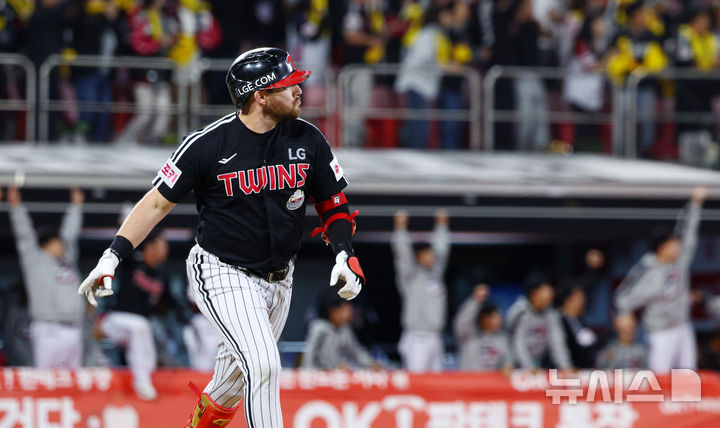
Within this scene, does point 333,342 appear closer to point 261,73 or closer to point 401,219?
point 401,219

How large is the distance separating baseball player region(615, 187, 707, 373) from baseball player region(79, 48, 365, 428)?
651 centimetres

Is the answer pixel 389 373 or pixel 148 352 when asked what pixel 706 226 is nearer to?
pixel 389 373

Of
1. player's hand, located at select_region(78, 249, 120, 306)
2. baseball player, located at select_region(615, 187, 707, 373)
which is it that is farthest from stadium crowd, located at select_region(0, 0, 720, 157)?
player's hand, located at select_region(78, 249, 120, 306)

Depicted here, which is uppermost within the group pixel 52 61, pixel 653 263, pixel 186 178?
pixel 52 61

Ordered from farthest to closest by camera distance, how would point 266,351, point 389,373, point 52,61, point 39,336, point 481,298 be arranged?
1. point 52,61
2. point 481,298
3. point 39,336
4. point 389,373
5. point 266,351

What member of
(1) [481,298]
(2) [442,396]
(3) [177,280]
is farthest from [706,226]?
(3) [177,280]

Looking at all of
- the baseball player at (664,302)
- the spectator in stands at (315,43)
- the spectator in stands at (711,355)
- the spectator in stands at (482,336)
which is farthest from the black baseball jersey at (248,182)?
the spectator in stands at (711,355)

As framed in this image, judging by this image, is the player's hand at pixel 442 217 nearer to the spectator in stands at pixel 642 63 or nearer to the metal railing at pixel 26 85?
the spectator in stands at pixel 642 63

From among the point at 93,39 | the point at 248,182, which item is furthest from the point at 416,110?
the point at 248,182

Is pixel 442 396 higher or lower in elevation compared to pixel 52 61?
lower

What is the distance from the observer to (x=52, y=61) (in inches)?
476

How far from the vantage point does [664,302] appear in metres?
11.6

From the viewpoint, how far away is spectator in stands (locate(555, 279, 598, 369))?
10828 millimetres

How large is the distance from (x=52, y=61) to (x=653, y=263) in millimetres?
6179
